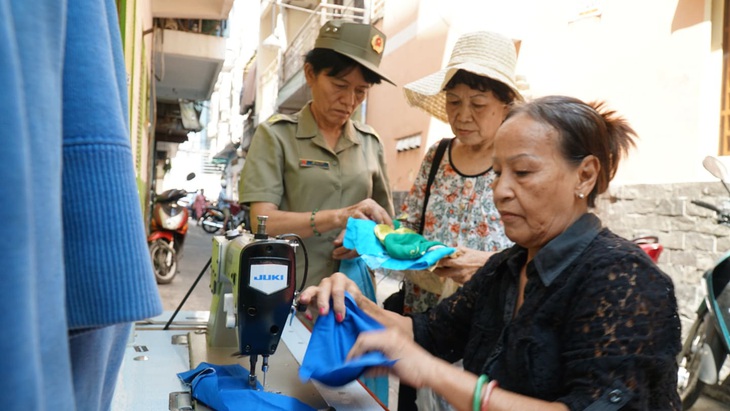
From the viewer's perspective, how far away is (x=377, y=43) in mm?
2557

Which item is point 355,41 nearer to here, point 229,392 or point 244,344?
point 244,344

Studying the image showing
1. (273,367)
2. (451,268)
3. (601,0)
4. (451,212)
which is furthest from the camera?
(601,0)

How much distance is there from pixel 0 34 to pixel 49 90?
63 millimetres

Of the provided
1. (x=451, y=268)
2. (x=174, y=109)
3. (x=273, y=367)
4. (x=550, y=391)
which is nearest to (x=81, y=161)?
(x=550, y=391)

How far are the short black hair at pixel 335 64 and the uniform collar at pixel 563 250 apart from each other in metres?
1.28

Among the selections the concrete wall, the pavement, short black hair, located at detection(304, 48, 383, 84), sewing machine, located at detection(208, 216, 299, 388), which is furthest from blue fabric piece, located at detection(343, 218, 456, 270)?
the concrete wall

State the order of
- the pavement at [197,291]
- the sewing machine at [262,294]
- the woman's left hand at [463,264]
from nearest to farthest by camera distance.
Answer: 1. the sewing machine at [262,294]
2. the woman's left hand at [463,264]
3. the pavement at [197,291]

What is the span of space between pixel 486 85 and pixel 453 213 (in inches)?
19.4

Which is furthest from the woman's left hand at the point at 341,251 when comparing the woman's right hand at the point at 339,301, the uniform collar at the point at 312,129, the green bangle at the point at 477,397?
the green bangle at the point at 477,397

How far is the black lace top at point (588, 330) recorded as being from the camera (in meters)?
1.21

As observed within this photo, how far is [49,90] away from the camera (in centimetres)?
51

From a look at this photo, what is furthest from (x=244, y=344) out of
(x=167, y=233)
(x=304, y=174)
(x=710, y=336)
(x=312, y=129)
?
(x=167, y=233)

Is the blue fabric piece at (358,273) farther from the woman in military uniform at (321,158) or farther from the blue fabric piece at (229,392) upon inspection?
the blue fabric piece at (229,392)

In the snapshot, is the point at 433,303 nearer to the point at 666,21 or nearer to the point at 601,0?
the point at 666,21
